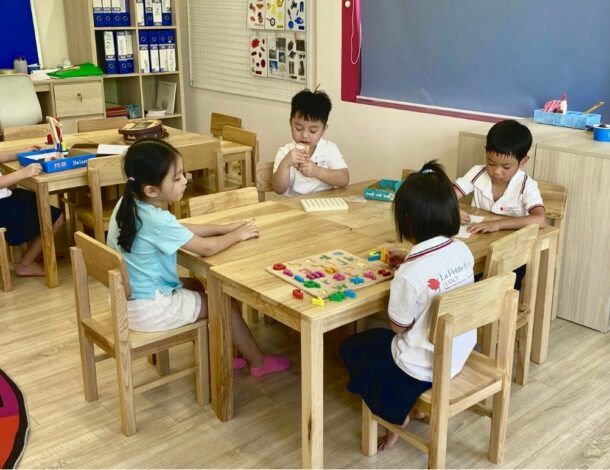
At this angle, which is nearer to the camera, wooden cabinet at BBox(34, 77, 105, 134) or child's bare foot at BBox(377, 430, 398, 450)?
child's bare foot at BBox(377, 430, 398, 450)

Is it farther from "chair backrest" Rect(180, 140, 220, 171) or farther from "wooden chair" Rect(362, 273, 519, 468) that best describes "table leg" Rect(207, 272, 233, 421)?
"chair backrest" Rect(180, 140, 220, 171)

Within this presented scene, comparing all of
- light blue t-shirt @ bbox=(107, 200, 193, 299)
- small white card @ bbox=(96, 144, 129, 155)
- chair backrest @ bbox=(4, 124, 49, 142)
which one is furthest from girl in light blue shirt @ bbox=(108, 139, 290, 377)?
chair backrest @ bbox=(4, 124, 49, 142)

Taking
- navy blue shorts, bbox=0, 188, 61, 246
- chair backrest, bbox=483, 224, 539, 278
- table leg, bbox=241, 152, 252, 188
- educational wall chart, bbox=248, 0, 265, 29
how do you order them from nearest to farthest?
chair backrest, bbox=483, 224, 539, 278 → navy blue shorts, bbox=0, 188, 61, 246 → table leg, bbox=241, 152, 252, 188 → educational wall chart, bbox=248, 0, 265, 29

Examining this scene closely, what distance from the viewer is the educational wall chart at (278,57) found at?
506 centimetres

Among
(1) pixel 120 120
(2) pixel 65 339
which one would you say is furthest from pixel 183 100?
(2) pixel 65 339

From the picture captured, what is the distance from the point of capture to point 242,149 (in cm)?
422

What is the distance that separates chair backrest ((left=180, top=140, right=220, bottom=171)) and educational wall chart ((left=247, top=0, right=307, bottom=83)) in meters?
1.30

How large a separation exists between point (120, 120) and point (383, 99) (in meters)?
1.73

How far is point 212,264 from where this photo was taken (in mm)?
2205

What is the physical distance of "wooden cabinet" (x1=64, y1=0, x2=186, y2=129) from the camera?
→ 5520mm

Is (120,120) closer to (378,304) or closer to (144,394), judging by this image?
(144,394)

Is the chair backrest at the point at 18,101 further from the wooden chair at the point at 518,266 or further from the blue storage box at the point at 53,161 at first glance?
the wooden chair at the point at 518,266

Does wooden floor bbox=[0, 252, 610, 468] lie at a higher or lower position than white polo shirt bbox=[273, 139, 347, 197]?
lower

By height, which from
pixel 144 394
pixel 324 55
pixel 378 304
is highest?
pixel 324 55
